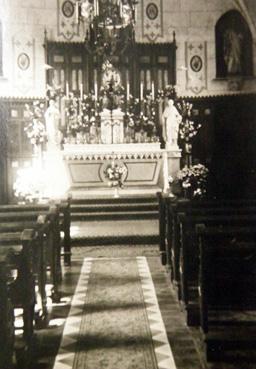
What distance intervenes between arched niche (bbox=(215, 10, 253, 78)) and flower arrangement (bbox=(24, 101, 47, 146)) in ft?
17.0

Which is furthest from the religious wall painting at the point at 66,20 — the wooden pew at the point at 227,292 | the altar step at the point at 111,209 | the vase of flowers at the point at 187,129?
the wooden pew at the point at 227,292

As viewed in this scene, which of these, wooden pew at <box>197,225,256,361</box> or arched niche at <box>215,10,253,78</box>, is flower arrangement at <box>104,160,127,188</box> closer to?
arched niche at <box>215,10,253,78</box>

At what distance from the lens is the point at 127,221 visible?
12.7 metres

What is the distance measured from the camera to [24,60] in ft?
55.8

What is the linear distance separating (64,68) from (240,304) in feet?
40.8

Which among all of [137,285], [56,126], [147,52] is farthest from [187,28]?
[137,285]

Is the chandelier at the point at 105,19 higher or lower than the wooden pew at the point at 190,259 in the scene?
higher

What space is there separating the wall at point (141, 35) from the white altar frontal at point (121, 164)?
325 cm

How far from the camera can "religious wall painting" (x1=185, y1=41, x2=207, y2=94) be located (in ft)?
56.6

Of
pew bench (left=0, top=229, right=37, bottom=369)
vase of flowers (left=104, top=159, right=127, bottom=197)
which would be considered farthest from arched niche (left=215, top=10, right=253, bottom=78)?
pew bench (left=0, top=229, right=37, bottom=369)

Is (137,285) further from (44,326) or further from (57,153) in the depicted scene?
(57,153)

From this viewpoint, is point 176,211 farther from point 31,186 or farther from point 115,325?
point 31,186

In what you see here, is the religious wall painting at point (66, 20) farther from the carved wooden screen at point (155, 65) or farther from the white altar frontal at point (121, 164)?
the white altar frontal at point (121, 164)

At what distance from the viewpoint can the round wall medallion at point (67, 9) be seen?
17.3 m
